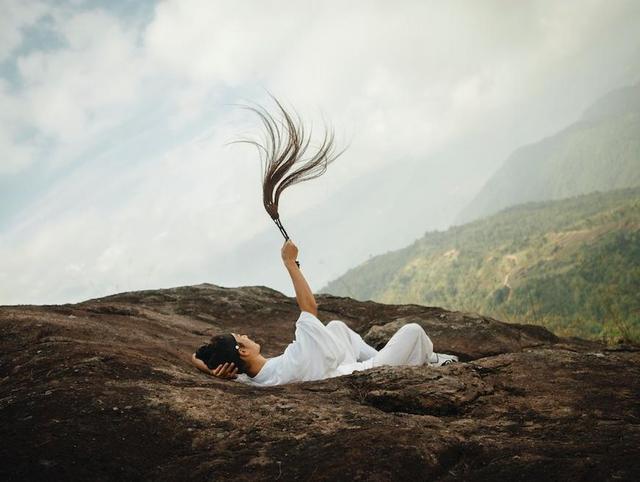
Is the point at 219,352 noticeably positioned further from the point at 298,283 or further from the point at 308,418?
the point at 308,418

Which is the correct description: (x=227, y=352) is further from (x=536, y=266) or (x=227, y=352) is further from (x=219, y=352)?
(x=536, y=266)

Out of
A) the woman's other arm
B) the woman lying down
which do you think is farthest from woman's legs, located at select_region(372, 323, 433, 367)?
the woman's other arm

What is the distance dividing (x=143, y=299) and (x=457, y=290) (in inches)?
4384

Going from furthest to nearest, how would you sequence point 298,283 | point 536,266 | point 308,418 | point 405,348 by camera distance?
point 536,266, point 405,348, point 298,283, point 308,418

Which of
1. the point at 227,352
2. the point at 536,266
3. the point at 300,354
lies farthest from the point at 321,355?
the point at 536,266

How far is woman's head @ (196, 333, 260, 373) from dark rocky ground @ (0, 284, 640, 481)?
24 cm

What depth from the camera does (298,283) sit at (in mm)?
5195

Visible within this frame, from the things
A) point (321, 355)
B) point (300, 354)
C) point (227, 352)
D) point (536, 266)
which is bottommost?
point (536, 266)

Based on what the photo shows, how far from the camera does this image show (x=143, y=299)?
9.55 m

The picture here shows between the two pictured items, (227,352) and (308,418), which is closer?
(308,418)

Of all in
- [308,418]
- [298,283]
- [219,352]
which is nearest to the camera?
[308,418]

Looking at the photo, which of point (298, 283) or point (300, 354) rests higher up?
point (298, 283)

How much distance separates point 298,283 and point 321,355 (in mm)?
762

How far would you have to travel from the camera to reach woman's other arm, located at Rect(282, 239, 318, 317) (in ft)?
17.1
